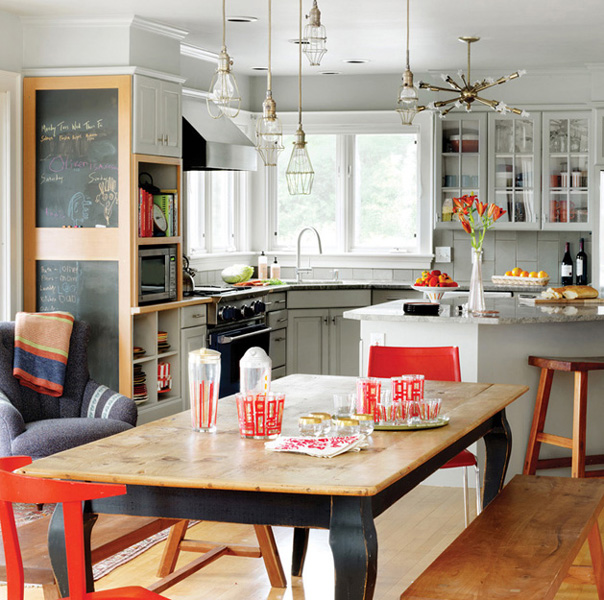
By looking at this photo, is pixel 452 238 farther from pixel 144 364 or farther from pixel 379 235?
pixel 144 364

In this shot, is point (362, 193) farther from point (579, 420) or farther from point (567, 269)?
point (579, 420)

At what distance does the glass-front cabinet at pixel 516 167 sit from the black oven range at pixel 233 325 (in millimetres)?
2304

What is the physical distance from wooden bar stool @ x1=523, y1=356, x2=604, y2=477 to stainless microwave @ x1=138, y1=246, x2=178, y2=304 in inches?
93.4

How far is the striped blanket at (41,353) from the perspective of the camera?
5113mm

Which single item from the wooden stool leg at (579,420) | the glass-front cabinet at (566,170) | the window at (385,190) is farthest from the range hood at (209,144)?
the wooden stool leg at (579,420)

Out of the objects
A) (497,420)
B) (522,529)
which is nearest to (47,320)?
(497,420)

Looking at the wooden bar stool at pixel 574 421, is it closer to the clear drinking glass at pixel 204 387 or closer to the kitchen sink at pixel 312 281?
the clear drinking glass at pixel 204 387

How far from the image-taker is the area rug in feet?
12.8

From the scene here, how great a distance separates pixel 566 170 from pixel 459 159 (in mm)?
889

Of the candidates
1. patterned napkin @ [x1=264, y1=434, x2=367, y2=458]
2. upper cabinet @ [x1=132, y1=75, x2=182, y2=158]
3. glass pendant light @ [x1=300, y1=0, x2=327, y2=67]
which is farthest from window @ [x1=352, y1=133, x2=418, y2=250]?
patterned napkin @ [x1=264, y1=434, x2=367, y2=458]

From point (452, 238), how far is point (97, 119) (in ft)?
12.2

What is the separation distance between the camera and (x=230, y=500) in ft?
7.49

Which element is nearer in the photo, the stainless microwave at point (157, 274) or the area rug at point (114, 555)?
the area rug at point (114, 555)

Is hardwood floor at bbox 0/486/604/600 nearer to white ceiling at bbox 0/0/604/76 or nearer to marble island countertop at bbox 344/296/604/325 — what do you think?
marble island countertop at bbox 344/296/604/325
